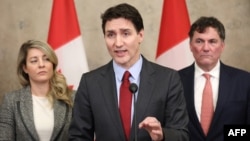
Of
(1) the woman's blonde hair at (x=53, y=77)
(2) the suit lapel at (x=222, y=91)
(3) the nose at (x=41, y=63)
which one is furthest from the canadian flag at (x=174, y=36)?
(3) the nose at (x=41, y=63)

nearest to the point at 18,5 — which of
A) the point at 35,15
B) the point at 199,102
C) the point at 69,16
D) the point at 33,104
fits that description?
the point at 35,15

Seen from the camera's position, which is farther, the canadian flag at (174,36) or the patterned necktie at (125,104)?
the canadian flag at (174,36)

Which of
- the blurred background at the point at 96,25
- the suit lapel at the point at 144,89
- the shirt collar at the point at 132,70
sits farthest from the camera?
the blurred background at the point at 96,25

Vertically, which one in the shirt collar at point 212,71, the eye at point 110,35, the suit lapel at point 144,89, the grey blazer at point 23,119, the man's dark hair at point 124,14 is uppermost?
the man's dark hair at point 124,14

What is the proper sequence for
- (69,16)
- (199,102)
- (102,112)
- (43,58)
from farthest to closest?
(69,16) → (43,58) → (199,102) → (102,112)

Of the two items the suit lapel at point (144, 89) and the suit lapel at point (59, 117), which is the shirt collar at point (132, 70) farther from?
the suit lapel at point (59, 117)

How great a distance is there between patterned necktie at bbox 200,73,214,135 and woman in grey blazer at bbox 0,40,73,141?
87cm

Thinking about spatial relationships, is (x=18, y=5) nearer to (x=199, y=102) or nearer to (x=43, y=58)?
(x=43, y=58)

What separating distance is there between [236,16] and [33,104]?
6.22 feet

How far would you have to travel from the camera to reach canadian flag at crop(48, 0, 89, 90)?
2898 mm

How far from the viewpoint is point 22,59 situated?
2.56m

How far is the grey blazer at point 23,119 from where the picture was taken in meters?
2.35

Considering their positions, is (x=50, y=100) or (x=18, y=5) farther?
(x=18, y=5)

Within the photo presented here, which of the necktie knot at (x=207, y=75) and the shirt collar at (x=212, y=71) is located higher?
the shirt collar at (x=212, y=71)
